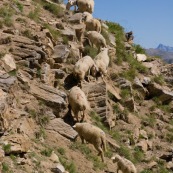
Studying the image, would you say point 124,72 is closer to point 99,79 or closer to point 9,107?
point 99,79

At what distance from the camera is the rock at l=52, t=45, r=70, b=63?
18.1 meters

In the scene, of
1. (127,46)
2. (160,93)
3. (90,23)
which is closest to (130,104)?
(160,93)

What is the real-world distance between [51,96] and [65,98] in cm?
59

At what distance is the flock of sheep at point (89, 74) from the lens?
47.4ft

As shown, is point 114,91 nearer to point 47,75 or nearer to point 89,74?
point 89,74

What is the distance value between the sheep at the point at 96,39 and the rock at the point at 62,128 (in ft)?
24.5

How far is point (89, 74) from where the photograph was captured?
725 inches

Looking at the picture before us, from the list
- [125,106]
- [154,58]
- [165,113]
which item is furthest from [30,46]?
[154,58]

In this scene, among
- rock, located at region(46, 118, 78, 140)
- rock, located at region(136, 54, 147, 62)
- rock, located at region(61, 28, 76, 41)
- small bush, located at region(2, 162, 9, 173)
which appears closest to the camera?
small bush, located at region(2, 162, 9, 173)

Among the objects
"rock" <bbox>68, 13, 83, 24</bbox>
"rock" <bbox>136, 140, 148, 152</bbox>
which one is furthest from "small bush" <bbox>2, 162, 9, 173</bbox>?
"rock" <bbox>68, 13, 83, 24</bbox>

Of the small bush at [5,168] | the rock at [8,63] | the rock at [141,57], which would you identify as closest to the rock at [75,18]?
the rock at [141,57]

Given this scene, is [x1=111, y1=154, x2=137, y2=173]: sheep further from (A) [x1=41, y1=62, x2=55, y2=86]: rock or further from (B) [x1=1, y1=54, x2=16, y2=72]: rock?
(B) [x1=1, y1=54, x2=16, y2=72]: rock

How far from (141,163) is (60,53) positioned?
5.36m

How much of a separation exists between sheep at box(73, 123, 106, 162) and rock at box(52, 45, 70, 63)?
4.25 meters
